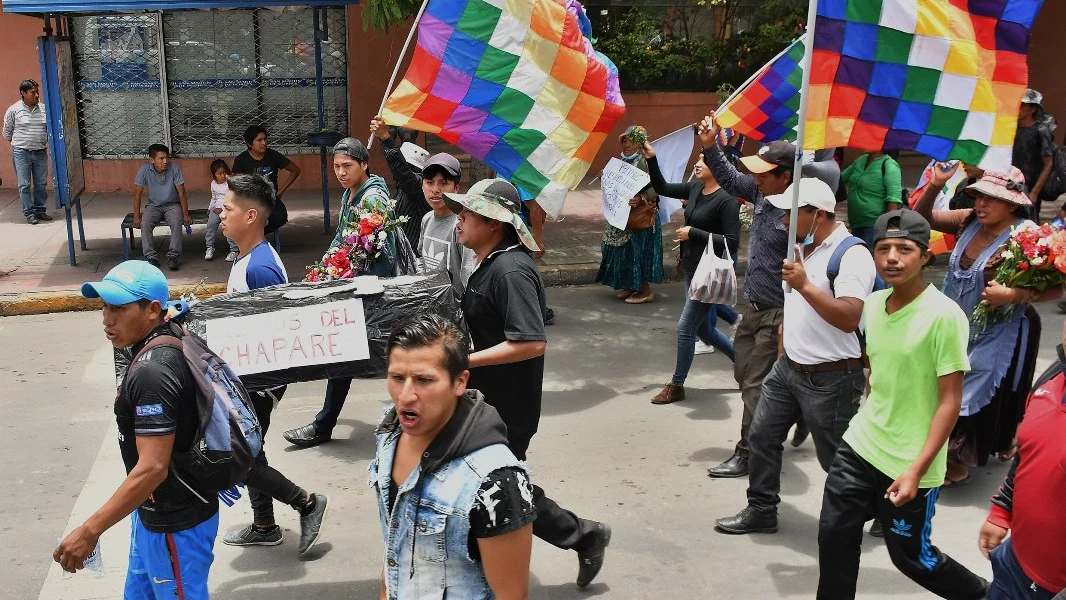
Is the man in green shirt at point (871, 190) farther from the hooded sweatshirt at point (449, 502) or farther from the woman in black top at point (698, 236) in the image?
the hooded sweatshirt at point (449, 502)

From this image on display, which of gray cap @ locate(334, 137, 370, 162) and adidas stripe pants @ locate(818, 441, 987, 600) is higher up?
gray cap @ locate(334, 137, 370, 162)

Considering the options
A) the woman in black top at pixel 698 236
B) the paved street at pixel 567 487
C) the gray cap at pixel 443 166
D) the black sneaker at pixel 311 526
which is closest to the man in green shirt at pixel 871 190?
the paved street at pixel 567 487

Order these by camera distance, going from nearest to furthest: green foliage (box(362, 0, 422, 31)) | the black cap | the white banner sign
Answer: the black cap, the white banner sign, green foliage (box(362, 0, 422, 31))

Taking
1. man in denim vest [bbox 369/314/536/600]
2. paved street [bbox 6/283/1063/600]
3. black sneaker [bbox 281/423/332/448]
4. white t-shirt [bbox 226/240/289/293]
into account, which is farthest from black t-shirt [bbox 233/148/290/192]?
man in denim vest [bbox 369/314/536/600]

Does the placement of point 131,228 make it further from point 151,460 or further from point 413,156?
point 151,460

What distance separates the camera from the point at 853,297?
483 centimetres

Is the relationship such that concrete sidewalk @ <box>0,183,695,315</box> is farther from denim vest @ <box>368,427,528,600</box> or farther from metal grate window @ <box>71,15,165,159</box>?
denim vest @ <box>368,427,528,600</box>

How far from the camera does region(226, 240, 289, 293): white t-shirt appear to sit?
17.5 feet

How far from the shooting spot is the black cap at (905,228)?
4219mm

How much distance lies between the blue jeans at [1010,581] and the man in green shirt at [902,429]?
41 cm

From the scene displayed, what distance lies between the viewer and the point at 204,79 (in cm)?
1465

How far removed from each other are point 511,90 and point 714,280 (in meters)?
1.83

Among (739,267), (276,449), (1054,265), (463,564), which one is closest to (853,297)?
(1054,265)

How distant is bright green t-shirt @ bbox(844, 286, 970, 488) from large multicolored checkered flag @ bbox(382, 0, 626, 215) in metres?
3.18
